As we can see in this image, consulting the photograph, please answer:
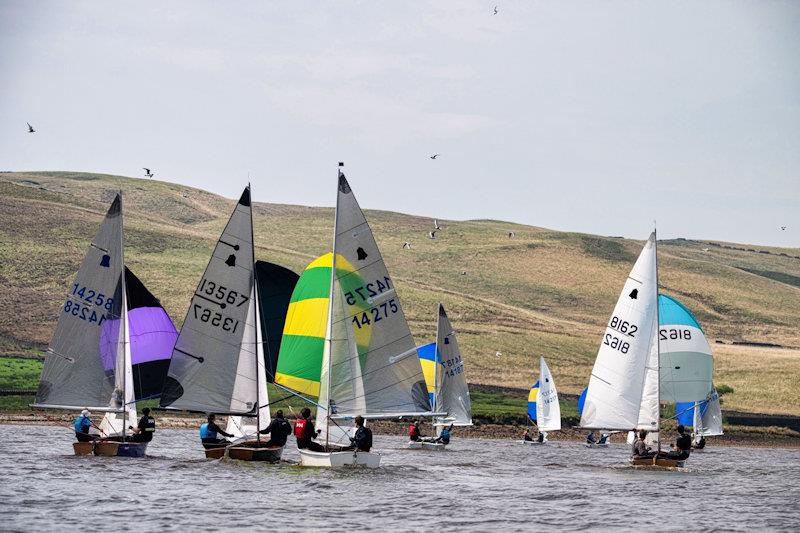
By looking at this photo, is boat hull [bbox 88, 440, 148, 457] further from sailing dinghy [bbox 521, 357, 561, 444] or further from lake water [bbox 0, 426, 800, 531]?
sailing dinghy [bbox 521, 357, 561, 444]

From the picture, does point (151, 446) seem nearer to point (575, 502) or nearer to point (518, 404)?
point (575, 502)

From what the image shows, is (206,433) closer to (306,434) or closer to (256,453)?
(256,453)

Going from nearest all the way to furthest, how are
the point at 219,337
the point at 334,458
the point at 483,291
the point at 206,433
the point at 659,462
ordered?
the point at 334,458, the point at 219,337, the point at 206,433, the point at 659,462, the point at 483,291

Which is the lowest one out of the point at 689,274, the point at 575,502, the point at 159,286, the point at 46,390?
the point at 575,502

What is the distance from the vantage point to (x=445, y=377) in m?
75.2

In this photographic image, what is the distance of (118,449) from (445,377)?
94.2 ft

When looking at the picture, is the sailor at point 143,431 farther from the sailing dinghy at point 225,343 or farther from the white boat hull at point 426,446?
the white boat hull at point 426,446

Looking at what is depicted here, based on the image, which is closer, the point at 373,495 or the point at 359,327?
the point at 373,495

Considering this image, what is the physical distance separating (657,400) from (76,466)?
75.7 feet

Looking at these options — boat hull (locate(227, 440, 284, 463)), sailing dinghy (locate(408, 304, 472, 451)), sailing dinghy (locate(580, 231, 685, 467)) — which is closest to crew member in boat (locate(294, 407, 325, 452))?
boat hull (locate(227, 440, 284, 463))

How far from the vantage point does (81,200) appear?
18412 centimetres

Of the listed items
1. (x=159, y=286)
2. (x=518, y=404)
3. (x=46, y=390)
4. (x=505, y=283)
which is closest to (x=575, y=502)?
(x=46, y=390)

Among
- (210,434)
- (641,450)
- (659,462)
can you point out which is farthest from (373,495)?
(659,462)

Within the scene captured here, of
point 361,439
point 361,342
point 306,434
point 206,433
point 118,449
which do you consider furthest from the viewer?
point 118,449
